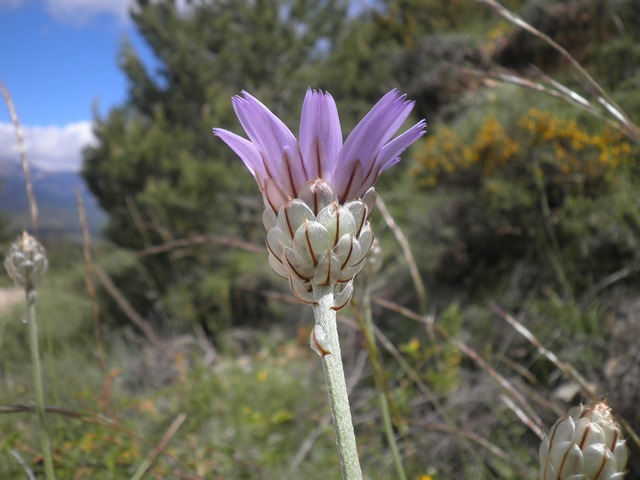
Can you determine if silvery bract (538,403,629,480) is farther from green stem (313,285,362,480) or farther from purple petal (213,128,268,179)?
purple petal (213,128,268,179)

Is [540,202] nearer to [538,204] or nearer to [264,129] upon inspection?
[538,204]

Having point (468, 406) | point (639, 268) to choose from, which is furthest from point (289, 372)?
point (639, 268)

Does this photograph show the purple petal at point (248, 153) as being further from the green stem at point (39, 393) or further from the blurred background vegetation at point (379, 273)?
the green stem at point (39, 393)

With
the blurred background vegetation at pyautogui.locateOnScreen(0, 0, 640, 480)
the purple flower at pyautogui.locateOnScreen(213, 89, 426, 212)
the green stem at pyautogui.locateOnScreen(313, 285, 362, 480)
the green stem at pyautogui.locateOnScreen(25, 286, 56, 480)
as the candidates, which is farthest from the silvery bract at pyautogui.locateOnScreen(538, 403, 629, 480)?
the green stem at pyautogui.locateOnScreen(25, 286, 56, 480)

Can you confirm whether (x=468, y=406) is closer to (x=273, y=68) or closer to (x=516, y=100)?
(x=516, y=100)

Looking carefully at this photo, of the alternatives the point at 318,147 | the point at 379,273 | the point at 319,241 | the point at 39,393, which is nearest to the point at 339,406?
the point at 319,241
